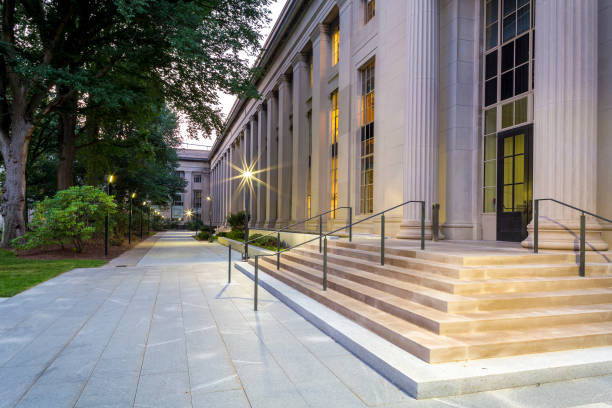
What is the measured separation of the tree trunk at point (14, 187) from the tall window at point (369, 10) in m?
15.9

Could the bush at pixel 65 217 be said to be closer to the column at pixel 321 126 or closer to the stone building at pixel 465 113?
the column at pixel 321 126

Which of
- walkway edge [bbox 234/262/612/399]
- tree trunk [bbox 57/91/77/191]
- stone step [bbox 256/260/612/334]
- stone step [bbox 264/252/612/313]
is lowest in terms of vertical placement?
walkway edge [bbox 234/262/612/399]

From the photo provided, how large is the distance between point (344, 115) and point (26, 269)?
1381 centimetres

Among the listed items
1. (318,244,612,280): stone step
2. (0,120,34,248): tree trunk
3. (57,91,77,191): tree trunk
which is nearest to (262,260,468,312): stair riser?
(318,244,612,280): stone step

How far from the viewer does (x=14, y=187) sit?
58.1 feet

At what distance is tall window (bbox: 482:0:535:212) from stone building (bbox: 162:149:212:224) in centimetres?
7719

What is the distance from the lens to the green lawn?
10026 mm

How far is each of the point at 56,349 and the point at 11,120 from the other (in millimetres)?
17666

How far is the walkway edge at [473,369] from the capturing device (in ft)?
12.9

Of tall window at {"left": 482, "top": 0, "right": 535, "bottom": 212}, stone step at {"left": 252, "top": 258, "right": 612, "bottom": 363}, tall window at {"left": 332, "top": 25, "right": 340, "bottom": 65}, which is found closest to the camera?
stone step at {"left": 252, "top": 258, "right": 612, "bottom": 363}

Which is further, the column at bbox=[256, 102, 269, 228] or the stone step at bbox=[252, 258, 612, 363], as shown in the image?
the column at bbox=[256, 102, 269, 228]

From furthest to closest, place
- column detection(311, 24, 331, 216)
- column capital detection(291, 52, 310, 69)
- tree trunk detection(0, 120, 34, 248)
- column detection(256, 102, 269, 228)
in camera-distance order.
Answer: column detection(256, 102, 269, 228)
column capital detection(291, 52, 310, 69)
column detection(311, 24, 331, 216)
tree trunk detection(0, 120, 34, 248)

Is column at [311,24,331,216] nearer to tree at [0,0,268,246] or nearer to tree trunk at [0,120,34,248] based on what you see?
tree at [0,0,268,246]

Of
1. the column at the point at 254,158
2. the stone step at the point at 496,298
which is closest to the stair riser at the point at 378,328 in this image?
the stone step at the point at 496,298
